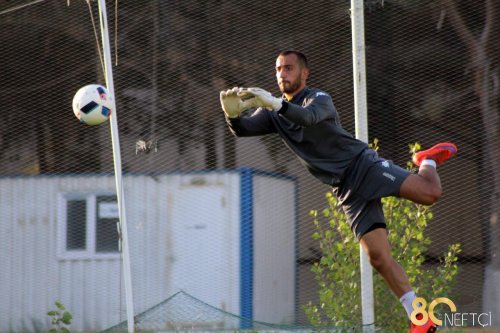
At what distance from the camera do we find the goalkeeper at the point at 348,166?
5684 millimetres

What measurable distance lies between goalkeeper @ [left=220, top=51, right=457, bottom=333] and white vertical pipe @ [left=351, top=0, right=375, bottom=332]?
4.62 ft

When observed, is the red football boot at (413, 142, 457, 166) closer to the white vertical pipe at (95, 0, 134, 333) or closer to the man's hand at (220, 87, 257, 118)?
the man's hand at (220, 87, 257, 118)

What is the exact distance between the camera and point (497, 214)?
8.71 metres

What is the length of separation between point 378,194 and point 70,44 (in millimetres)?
A: 4374

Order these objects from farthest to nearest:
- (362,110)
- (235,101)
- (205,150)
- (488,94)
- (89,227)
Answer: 1. (89,227)
2. (205,150)
3. (488,94)
4. (362,110)
5. (235,101)

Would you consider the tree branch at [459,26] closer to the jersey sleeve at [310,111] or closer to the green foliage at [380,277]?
the green foliage at [380,277]

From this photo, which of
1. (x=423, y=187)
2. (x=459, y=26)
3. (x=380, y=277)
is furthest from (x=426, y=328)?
(x=459, y=26)

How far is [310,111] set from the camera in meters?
A: 5.47

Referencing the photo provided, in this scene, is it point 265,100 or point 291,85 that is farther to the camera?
point 291,85

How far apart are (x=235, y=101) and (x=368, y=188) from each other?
3.17ft

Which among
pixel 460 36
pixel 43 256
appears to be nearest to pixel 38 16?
pixel 43 256

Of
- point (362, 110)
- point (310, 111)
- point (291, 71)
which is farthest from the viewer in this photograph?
point (362, 110)

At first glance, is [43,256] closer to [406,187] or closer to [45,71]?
[45,71]

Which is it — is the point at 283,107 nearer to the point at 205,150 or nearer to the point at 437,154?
the point at 437,154
